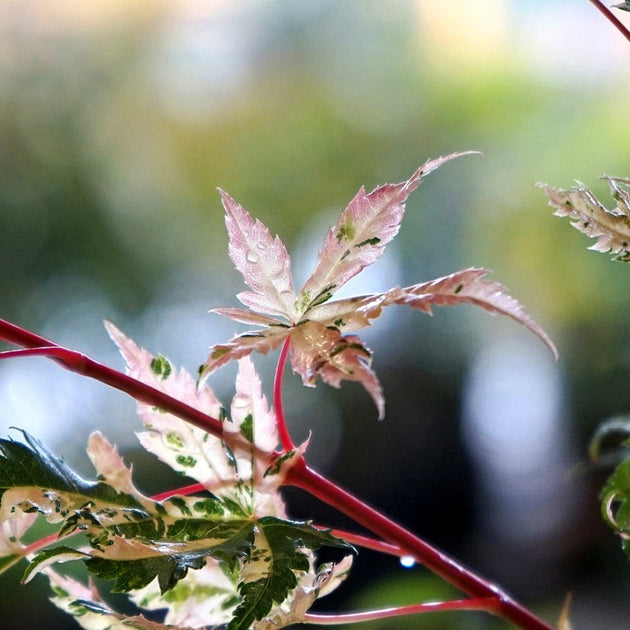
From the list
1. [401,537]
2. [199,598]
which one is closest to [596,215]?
[401,537]

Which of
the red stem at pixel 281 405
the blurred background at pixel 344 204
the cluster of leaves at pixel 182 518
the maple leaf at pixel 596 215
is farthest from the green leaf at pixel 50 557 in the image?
the blurred background at pixel 344 204

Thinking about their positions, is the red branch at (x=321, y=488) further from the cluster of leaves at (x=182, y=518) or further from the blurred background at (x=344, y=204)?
the blurred background at (x=344, y=204)

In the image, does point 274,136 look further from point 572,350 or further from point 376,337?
point 572,350

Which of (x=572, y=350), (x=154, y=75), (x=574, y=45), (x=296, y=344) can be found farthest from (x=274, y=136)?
(x=296, y=344)

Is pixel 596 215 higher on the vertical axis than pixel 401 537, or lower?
higher

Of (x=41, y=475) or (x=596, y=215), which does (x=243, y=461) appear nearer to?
(x=41, y=475)

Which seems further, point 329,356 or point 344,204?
point 344,204
